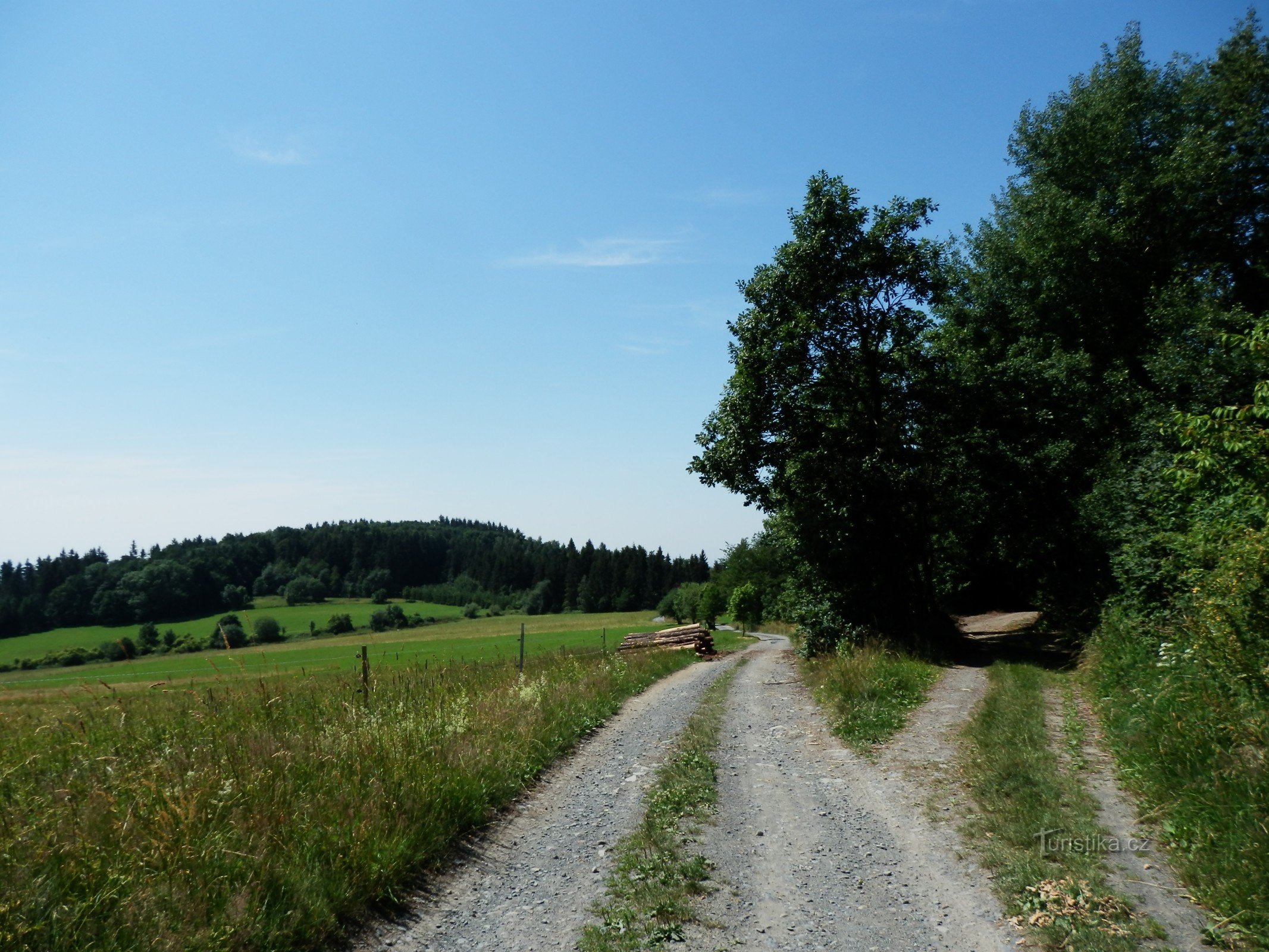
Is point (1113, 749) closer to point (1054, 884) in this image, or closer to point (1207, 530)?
point (1207, 530)

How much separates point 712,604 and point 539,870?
6906 cm

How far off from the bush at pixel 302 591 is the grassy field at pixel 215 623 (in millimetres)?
1496

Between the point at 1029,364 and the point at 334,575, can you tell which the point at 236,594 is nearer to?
the point at 1029,364

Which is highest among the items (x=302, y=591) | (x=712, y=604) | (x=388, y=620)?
(x=302, y=591)

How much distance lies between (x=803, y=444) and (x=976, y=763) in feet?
43.8

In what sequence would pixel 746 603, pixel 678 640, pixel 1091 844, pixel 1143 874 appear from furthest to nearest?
pixel 746 603 → pixel 678 640 → pixel 1091 844 → pixel 1143 874

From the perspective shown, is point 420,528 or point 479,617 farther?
point 420,528

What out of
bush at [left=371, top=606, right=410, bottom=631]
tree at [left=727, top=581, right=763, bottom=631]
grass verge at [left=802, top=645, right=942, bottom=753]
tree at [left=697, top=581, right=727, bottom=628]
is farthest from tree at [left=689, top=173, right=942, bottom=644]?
bush at [left=371, top=606, right=410, bottom=631]

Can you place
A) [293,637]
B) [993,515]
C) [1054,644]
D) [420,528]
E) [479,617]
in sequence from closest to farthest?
1. [1054,644]
2. [993,515]
3. [293,637]
4. [479,617]
5. [420,528]

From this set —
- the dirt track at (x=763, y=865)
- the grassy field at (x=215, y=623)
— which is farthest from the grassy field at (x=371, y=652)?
the grassy field at (x=215, y=623)

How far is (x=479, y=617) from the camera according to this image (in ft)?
400

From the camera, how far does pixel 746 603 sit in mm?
61375

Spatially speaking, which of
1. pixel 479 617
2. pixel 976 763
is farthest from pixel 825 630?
pixel 479 617

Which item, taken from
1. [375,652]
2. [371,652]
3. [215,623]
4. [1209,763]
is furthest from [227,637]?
[371,652]
